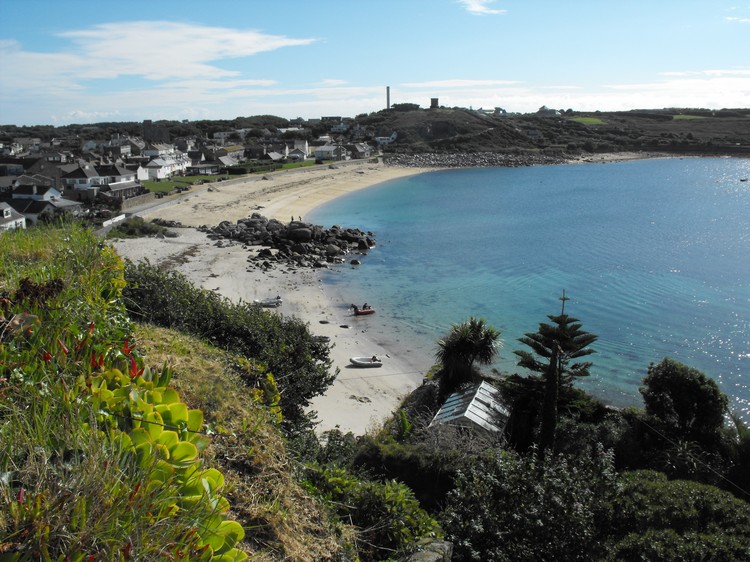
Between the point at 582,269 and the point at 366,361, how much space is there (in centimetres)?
1998

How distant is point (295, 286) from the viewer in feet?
103

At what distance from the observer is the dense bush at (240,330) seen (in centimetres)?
1098

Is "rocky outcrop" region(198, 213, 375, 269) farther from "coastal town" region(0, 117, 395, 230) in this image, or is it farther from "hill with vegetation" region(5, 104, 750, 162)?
"hill with vegetation" region(5, 104, 750, 162)

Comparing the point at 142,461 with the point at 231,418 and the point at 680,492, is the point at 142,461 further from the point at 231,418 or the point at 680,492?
the point at 680,492

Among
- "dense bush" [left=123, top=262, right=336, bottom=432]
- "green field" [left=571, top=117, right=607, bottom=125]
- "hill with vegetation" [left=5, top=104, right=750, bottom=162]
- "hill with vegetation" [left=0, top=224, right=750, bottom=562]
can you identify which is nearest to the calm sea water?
"hill with vegetation" [left=0, top=224, right=750, bottom=562]

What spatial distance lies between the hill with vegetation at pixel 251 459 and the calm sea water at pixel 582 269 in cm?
859

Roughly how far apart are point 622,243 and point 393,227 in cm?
1785

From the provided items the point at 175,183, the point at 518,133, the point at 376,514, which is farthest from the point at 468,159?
the point at 376,514

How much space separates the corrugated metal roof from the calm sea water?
7.02 metres

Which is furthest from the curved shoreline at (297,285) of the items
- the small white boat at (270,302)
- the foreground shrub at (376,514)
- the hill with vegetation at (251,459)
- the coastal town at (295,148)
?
the foreground shrub at (376,514)

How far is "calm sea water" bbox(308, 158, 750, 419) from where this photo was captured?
79.4 feet

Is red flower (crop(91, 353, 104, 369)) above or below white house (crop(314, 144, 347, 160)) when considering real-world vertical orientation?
below

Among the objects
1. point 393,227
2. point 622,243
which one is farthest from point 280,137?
point 622,243

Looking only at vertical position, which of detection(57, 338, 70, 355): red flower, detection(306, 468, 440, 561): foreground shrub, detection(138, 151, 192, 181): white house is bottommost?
detection(306, 468, 440, 561): foreground shrub
